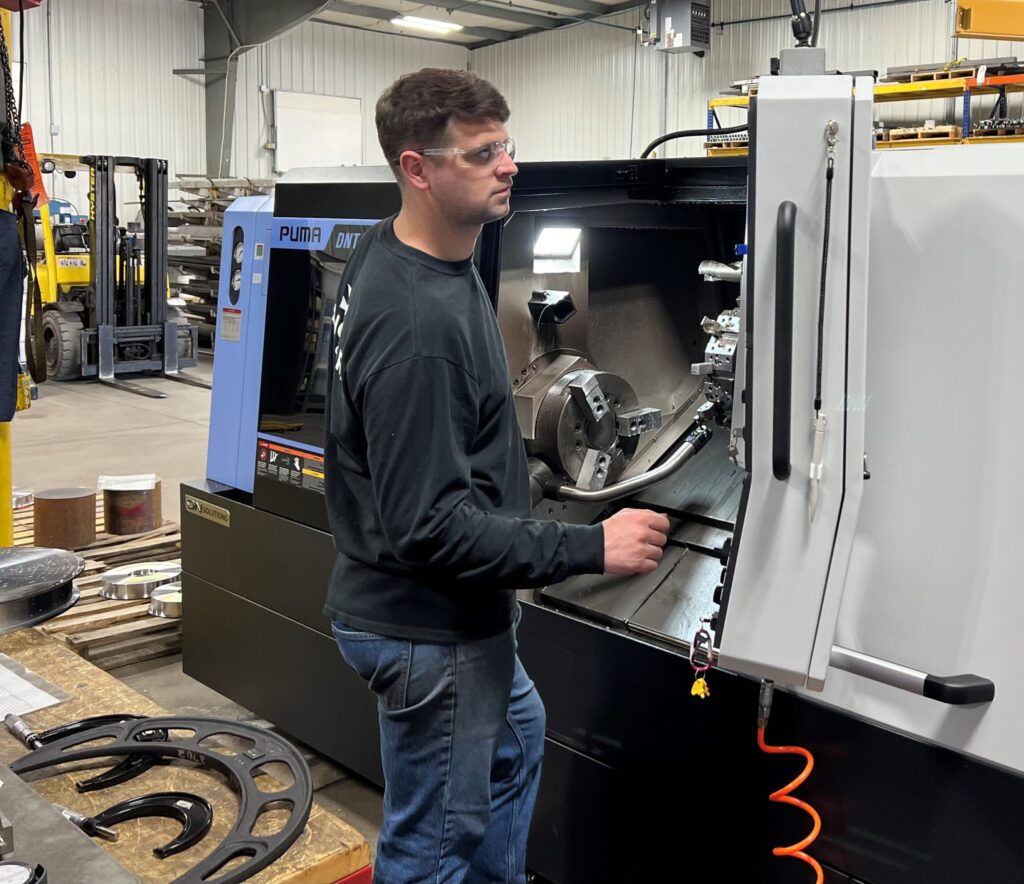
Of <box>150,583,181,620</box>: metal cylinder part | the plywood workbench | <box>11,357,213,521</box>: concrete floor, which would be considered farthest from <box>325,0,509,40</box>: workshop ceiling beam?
the plywood workbench

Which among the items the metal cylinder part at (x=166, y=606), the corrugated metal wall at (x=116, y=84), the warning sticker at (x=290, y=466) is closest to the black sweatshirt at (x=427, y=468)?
the warning sticker at (x=290, y=466)

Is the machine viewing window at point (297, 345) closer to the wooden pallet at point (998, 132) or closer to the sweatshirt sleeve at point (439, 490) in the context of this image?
the sweatshirt sleeve at point (439, 490)

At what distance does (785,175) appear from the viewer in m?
1.28

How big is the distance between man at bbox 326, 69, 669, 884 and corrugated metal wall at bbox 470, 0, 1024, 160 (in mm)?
8937

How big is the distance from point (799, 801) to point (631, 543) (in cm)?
52

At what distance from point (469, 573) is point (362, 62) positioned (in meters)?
14.1

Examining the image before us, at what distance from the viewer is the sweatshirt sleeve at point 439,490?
4.32 feet

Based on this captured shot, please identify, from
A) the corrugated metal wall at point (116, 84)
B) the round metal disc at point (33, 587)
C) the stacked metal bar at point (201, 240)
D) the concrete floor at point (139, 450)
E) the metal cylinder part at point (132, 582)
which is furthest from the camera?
the corrugated metal wall at point (116, 84)

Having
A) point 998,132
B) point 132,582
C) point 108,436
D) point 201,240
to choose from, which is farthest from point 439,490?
point 201,240

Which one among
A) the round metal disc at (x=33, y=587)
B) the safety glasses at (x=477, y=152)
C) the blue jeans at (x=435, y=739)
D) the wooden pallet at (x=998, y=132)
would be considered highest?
the wooden pallet at (x=998, y=132)

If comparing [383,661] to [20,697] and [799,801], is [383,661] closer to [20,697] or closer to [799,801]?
[799,801]

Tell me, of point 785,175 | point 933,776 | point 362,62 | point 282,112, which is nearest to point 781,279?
point 785,175

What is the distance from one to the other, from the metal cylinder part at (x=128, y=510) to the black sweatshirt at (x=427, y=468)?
3.05 meters

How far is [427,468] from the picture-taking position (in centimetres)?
132
